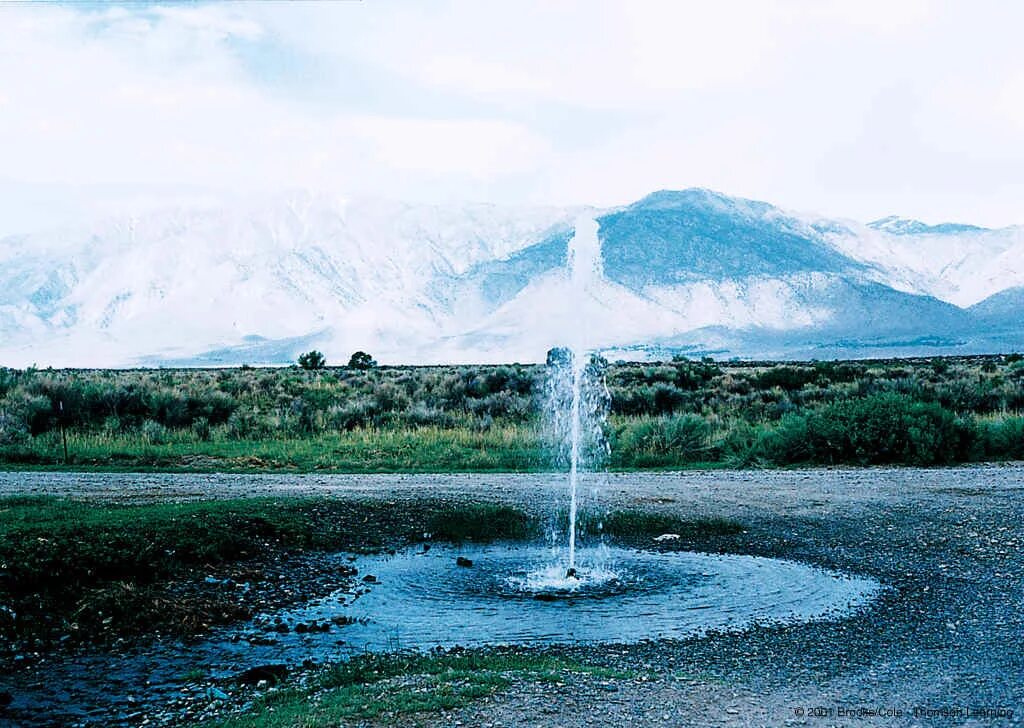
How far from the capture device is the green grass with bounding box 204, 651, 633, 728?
7.18 metres

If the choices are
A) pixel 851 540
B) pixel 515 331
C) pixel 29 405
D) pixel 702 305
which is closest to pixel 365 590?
pixel 851 540

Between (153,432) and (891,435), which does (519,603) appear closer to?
(891,435)

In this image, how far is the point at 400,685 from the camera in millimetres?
7902

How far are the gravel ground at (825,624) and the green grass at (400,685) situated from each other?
284 millimetres

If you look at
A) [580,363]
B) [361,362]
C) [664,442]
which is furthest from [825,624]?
[361,362]

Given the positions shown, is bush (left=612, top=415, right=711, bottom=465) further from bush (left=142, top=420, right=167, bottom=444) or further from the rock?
the rock

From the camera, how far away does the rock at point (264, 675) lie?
857cm

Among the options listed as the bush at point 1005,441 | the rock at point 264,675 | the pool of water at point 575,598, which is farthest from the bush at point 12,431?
the bush at point 1005,441

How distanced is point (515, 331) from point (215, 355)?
185 ft

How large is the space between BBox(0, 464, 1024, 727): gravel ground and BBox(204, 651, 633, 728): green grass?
0.93ft

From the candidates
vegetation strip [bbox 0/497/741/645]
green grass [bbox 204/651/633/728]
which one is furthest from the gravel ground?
vegetation strip [bbox 0/497/741/645]

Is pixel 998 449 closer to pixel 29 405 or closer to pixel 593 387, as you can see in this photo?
pixel 593 387

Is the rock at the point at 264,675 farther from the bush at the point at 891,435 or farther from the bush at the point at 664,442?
the bush at the point at 891,435

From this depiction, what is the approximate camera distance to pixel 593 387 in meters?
38.9
